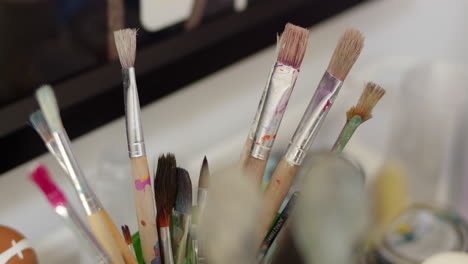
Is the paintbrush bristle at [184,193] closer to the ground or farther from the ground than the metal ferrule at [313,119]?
closer to the ground

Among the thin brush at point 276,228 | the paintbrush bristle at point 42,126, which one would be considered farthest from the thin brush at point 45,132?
the thin brush at point 276,228

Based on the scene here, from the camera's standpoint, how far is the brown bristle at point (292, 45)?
0.78ft

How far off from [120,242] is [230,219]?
53 millimetres

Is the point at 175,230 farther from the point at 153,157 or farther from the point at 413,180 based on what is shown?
the point at 413,180

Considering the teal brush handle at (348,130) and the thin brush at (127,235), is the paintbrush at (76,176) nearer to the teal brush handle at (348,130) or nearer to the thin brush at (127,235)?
the thin brush at (127,235)

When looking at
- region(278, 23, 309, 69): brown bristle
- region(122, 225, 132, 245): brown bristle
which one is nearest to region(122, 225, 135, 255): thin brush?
region(122, 225, 132, 245): brown bristle

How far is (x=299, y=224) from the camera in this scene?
0.82 feet

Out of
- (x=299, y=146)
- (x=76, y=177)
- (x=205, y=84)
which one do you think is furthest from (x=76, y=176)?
(x=205, y=84)

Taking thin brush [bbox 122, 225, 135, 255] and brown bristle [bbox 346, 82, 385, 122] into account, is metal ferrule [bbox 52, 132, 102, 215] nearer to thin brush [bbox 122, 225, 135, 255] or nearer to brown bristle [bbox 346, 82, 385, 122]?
thin brush [bbox 122, 225, 135, 255]

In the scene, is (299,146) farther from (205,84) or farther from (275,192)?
(205,84)

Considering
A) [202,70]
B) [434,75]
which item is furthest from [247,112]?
[434,75]

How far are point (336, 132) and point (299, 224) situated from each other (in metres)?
0.23

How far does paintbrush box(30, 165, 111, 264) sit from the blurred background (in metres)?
0.03

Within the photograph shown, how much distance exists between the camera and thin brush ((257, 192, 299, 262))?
0.84ft
